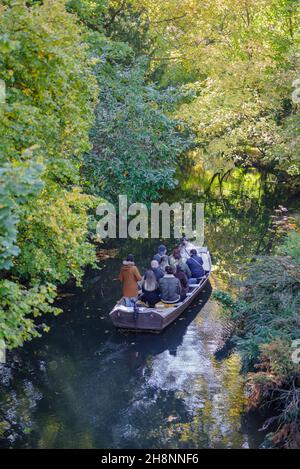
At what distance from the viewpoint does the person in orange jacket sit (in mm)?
14359

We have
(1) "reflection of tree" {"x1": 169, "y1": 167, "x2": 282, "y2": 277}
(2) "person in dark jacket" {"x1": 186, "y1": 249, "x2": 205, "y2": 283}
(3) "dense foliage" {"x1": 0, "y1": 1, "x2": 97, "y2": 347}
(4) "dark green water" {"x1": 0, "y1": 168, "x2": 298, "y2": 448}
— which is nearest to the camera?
(3) "dense foliage" {"x1": 0, "y1": 1, "x2": 97, "y2": 347}

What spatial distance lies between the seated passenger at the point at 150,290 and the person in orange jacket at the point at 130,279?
0.83 ft

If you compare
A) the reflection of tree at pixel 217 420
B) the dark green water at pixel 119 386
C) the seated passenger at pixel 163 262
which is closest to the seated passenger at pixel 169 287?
the dark green water at pixel 119 386

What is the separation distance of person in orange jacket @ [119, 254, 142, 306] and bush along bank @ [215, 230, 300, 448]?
2557 millimetres

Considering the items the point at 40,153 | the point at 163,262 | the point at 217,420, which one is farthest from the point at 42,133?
the point at 163,262

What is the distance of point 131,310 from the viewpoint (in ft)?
46.5

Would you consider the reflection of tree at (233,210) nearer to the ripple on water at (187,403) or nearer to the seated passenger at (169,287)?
the seated passenger at (169,287)

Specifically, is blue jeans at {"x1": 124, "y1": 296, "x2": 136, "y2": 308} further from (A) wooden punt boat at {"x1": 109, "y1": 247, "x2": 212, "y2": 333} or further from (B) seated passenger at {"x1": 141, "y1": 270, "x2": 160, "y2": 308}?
(B) seated passenger at {"x1": 141, "y1": 270, "x2": 160, "y2": 308}

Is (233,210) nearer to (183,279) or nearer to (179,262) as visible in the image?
(179,262)

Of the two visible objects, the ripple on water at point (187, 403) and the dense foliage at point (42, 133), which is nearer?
the dense foliage at point (42, 133)

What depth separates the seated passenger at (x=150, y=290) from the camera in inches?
575

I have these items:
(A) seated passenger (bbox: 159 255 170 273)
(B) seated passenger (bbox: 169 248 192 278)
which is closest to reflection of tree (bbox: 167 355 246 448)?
(A) seated passenger (bbox: 159 255 170 273)

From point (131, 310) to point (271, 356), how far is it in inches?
213

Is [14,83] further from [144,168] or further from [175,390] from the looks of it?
[144,168]
